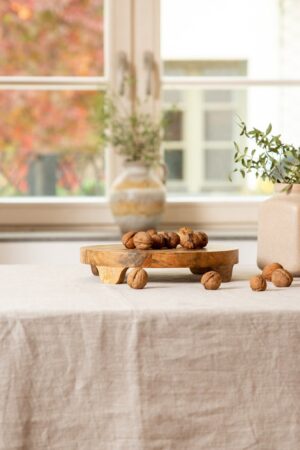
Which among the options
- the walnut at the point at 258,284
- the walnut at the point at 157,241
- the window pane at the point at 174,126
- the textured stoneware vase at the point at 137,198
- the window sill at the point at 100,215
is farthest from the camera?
the window pane at the point at 174,126

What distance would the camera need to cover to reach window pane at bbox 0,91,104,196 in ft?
11.3

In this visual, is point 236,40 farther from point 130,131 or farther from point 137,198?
point 137,198

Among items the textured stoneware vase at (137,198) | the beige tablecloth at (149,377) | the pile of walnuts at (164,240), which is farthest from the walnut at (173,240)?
the textured stoneware vase at (137,198)

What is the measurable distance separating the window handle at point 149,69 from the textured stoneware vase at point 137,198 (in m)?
0.35

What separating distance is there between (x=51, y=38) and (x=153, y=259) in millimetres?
2148

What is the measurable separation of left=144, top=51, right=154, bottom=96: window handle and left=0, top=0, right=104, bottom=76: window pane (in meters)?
0.19

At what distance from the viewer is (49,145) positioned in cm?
353

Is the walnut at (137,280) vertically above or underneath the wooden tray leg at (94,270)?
above

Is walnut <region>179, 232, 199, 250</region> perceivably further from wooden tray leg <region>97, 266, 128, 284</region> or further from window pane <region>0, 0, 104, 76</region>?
window pane <region>0, 0, 104, 76</region>

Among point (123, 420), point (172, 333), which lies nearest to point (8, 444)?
point (123, 420)

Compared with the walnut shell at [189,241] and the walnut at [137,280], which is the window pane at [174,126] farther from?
the walnut at [137,280]

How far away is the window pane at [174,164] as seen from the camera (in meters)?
3.43

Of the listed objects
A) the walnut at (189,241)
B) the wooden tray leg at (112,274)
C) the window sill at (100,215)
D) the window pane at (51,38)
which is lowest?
the window sill at (100,215)

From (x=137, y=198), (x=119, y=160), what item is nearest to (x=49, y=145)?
(x=119, y=160)
